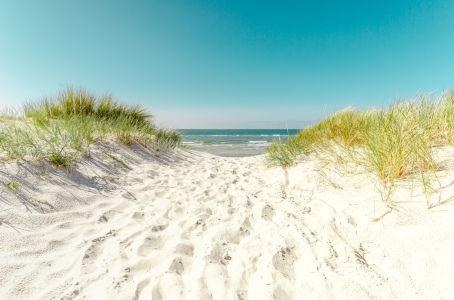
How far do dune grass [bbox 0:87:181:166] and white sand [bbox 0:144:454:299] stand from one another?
1.49 ft

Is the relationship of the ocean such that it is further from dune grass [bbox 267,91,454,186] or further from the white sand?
the white sand

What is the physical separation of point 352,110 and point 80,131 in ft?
21.5

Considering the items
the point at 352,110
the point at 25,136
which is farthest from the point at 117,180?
the point at 352,110

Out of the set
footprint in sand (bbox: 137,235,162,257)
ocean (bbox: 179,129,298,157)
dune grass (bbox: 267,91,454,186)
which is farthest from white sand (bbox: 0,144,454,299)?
ocean (bbox: 179,129,298,157)

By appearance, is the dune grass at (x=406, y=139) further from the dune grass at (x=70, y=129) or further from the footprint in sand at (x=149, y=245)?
the dune grass at (x=70, y=129)

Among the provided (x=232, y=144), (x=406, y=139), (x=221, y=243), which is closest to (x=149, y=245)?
(x=221, y=243)

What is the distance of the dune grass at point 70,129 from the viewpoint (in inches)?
112

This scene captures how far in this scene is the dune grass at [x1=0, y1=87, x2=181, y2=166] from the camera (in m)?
2.85

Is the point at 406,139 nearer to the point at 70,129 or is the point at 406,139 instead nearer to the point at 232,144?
the point at 70,129

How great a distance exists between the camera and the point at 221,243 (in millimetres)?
1753

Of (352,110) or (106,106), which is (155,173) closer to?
(106,106)

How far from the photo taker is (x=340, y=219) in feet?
6.22

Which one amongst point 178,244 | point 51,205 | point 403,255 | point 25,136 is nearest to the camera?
point 403,255

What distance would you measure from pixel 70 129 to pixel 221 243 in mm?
3965
